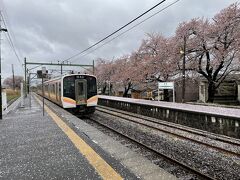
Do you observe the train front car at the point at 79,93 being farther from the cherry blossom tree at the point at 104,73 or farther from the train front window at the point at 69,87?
the cherry blossom tree at the point at 104,73

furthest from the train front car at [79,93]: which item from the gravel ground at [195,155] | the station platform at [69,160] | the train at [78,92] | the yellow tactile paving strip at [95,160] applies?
the yellow tactile paving strip at [95,160]

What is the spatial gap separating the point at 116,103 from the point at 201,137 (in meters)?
13.2

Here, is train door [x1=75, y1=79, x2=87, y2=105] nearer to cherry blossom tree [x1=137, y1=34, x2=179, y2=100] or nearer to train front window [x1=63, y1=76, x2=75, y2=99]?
train front window [x1=63, y1=76, x2=75, y2=99]

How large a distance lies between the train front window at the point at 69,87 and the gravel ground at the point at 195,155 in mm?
5343

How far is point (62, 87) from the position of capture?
1452cm

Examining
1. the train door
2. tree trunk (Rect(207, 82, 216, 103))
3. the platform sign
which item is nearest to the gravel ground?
the train door

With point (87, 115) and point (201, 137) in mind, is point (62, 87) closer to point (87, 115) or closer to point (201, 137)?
point (87, 115)

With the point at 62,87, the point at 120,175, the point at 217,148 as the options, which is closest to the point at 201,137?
the point at 217,148

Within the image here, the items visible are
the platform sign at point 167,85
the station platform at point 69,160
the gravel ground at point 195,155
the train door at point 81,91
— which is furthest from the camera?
the platform sign at point 167,85

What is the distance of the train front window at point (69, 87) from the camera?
14484 millimetres

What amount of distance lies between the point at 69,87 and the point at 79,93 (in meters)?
0.71

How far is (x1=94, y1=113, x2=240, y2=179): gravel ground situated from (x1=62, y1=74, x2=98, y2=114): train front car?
5129mm

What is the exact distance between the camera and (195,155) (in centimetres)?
722

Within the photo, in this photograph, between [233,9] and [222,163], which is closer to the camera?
[222,163]
